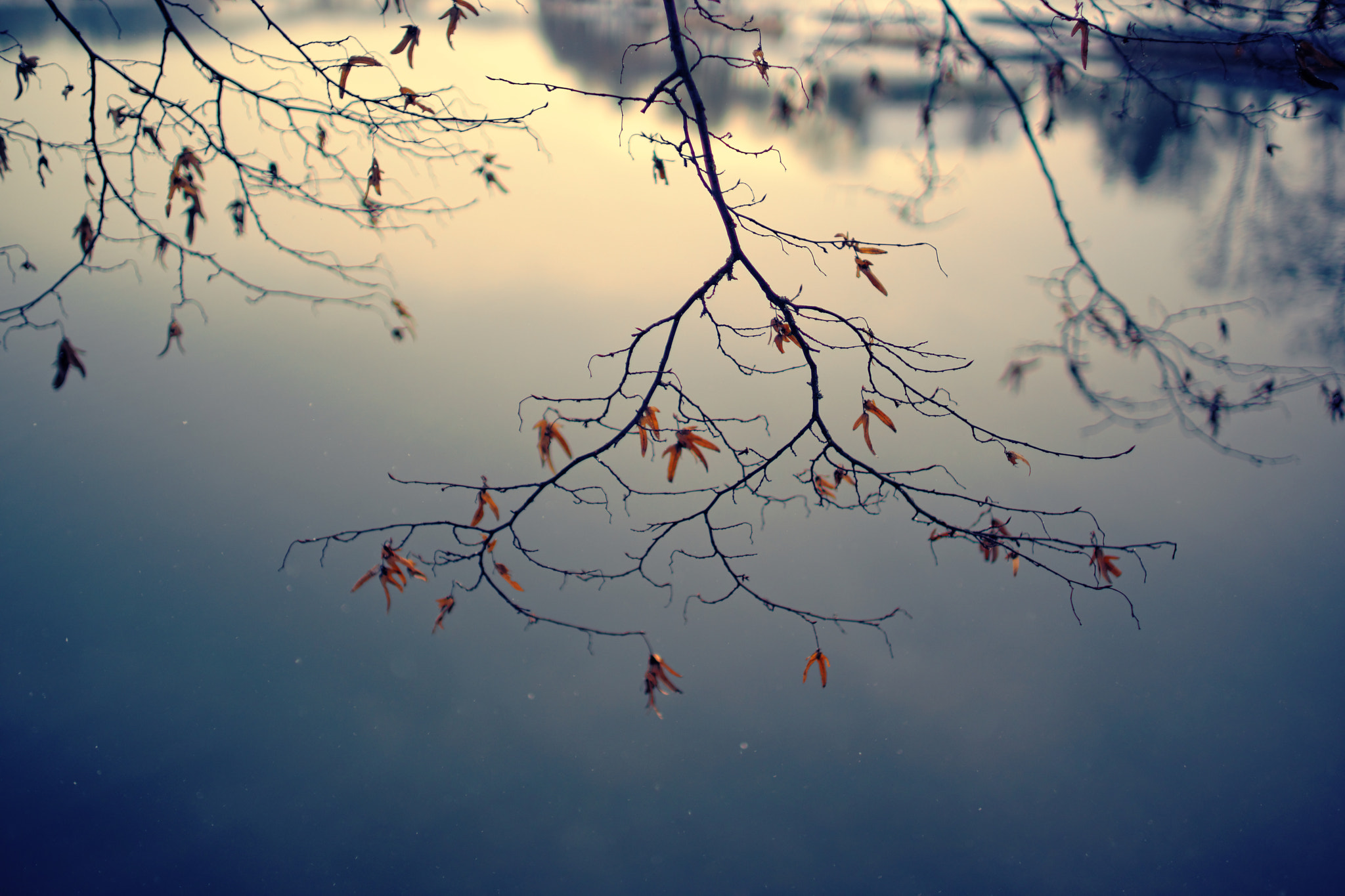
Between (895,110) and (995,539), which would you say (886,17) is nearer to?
(995,539)

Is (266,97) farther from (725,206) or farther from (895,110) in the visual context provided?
(895,110)

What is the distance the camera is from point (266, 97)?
1913 millimetres

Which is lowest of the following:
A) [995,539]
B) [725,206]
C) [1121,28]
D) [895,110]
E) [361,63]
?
[995,539]

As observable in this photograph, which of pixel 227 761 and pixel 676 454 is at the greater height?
pixel 676 454

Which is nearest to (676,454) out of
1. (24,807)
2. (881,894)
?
(881,894)

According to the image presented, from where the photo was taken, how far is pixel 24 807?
3326mm

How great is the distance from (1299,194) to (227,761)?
801 centimetres

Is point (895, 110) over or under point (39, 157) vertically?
over

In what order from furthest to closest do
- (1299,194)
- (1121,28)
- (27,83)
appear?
(1299,194)
(1121,28)
(27,83)

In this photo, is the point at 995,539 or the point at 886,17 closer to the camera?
the point at 995,539

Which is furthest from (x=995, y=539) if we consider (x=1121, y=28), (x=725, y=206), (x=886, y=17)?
(x=1121, y=28)

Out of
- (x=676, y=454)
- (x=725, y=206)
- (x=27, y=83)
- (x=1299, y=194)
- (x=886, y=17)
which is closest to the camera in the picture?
(x=676, y=454)

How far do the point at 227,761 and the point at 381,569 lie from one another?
2453 millimetres

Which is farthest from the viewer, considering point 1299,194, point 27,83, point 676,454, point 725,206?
point 1299,194
